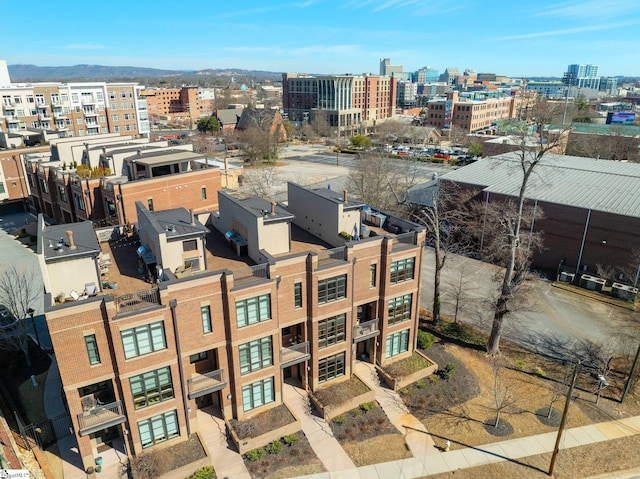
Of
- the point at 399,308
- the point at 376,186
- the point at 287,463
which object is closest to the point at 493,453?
the point at 399,308

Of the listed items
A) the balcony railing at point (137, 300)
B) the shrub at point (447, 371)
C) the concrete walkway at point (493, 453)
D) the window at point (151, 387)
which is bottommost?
the concrete walkway at point (493, 453)

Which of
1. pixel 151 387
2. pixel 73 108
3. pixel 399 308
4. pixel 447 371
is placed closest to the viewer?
pixel 151 387

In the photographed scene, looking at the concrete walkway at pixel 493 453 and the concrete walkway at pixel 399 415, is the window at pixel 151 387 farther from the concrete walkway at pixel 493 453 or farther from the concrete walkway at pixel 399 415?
the concrete walkway at pixel 399 415

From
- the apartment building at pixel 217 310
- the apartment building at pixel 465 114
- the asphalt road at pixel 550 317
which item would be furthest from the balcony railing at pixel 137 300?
the apartment building at pixel 465 114

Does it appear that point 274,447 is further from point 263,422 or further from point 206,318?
point 206,318

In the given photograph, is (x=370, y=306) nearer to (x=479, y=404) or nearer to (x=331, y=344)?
(x=331, y=344)

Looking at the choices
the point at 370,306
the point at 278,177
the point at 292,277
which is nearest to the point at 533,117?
the point at 370,306
